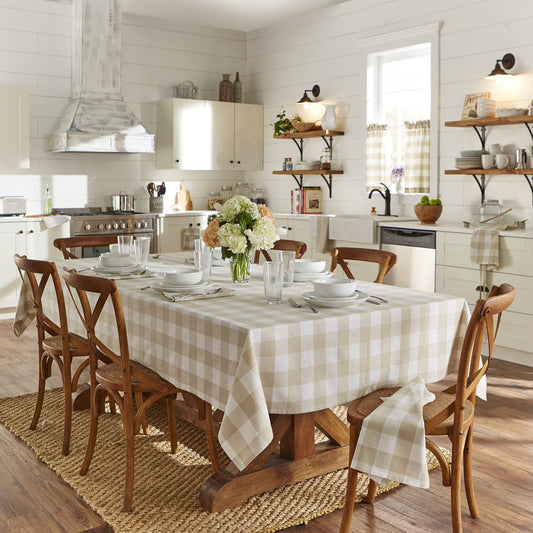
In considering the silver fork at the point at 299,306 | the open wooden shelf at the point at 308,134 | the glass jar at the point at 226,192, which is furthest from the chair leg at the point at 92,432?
the glass jar at the point at 226,192

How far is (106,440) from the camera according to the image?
3.28 m

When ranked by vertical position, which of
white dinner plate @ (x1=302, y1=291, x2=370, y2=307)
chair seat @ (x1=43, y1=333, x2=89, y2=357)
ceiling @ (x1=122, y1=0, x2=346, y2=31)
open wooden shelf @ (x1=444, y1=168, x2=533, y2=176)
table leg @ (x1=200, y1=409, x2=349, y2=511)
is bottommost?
table leg @ (x1=200, y1=409, x2=349, y2=511)

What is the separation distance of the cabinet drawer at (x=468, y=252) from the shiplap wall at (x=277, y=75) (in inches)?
22.0

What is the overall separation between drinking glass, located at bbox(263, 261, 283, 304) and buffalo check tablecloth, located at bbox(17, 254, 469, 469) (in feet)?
0.13

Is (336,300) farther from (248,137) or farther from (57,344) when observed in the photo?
(248,137)

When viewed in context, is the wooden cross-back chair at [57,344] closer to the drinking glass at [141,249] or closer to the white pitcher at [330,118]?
the drinking glass at [141,249]

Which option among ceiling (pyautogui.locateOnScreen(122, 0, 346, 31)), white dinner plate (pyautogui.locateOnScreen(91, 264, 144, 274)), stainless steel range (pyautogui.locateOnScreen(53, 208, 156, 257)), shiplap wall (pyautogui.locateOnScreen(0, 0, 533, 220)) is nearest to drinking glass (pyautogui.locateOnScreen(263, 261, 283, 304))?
white dinner plate (pyautogui.locateOnScreen(91, 264, 144, 274))

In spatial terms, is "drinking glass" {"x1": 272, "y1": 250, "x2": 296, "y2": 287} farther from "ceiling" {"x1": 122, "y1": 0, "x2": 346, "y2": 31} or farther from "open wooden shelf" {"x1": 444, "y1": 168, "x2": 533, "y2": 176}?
"ceiling" {"x1": 122, "y1": 0, "x2": 346, "y2": 31}

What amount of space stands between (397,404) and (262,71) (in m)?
6.01

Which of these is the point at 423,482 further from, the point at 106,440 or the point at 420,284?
the point at 420,284

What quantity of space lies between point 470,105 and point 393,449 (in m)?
3.83

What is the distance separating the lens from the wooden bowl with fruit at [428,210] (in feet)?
18.0

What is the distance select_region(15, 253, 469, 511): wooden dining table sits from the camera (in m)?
2.25

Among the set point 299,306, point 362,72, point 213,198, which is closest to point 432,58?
point 362,72
